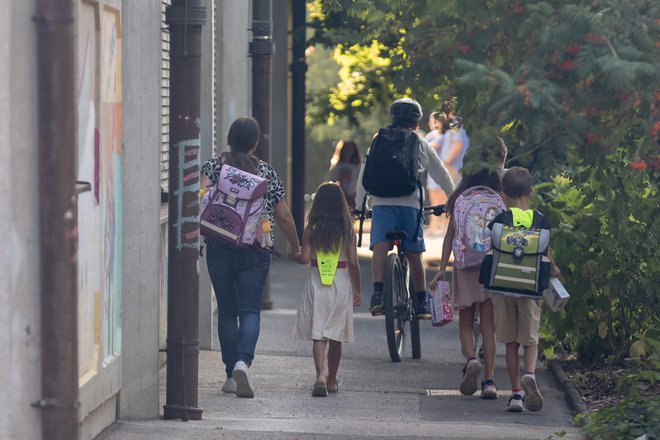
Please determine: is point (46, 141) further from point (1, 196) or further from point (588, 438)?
point (588, 438)

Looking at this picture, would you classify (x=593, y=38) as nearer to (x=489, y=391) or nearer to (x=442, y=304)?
(x=489, y=391)

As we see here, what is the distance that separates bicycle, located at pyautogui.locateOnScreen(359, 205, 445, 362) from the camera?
35.0ft

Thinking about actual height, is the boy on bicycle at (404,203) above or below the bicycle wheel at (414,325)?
above

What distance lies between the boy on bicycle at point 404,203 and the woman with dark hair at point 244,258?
5.66 feet

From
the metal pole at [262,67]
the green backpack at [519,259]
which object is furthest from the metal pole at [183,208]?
the metal pole at [262,67]

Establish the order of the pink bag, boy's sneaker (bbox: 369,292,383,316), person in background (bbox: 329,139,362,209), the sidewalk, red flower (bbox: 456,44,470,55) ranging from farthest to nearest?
1. person in background (bbox: 329,139,362,209)
2. boy's sneaker (bbox: 369,292,383,316)
3. the pink bag
4. the sidewalk
5. red flower (bbox: 456,44,470,55)

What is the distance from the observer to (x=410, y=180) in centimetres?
1070

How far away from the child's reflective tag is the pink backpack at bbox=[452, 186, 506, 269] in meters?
0.79

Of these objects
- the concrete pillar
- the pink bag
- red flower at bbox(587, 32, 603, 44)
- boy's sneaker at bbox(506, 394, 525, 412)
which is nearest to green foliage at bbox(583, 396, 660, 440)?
boy's sneaker at bbox(506, 394, 525, 412)

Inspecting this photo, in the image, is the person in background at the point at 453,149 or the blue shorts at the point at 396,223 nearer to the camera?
the blue shorts at the point at 396,223

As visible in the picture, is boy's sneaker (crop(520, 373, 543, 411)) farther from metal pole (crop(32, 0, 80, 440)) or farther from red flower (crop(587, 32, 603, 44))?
metal pole (crop(32, 0, 80, 440))

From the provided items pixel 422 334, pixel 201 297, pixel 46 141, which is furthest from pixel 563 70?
pixel 422 334

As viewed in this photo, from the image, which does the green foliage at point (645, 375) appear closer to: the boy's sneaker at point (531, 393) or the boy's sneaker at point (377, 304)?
the boy's sneaker at point (531, 393)

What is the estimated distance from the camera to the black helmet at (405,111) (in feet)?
34.8
